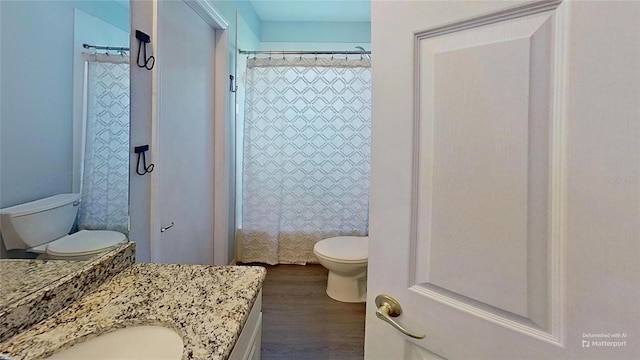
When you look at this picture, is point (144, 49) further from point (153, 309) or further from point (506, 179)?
point (506, 179)

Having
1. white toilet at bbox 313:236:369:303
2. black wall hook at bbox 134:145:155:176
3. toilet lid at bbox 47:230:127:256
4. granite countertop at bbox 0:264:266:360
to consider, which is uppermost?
black wall hook at bbox 134:145:155:176

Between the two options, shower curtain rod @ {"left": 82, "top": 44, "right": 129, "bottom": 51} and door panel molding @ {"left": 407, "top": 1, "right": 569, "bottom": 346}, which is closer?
door panel molding @ {"left": 407, "top": 1, "right": 569, "bottom": 346}

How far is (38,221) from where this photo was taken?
2.81 ft

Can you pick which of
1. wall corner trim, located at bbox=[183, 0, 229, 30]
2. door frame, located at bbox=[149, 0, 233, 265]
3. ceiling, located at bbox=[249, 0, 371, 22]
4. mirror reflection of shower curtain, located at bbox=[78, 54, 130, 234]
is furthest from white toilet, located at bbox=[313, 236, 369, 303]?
ceiling, located at bbox=[249, 0, 371, 22]

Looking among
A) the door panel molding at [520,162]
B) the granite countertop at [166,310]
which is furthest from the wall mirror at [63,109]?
the door panel molding at [520,162]

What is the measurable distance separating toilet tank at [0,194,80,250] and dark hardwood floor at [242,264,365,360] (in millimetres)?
1347

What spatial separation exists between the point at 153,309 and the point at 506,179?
0.90 m

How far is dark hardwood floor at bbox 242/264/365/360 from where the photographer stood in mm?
1933

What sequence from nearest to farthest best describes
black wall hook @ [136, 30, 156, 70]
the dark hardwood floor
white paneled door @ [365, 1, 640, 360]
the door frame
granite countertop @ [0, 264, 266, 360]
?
white paneled door @ [365, 1, 640, 360] < granite countertop @ [0, 264, 266, 360] < black wall hook @ [136, 30, 156, 70] < the dark hardwood floor < the door frame

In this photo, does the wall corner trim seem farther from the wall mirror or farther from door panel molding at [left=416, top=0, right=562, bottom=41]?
door panel molding at [left=416, top=0, right=562, bottom=41]

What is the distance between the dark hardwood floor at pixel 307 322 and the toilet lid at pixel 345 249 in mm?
372

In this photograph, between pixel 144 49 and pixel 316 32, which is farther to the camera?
pixel 316 32

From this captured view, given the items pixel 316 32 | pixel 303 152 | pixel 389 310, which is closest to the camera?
pixel 389 310

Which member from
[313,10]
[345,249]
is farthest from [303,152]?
[313,10]
